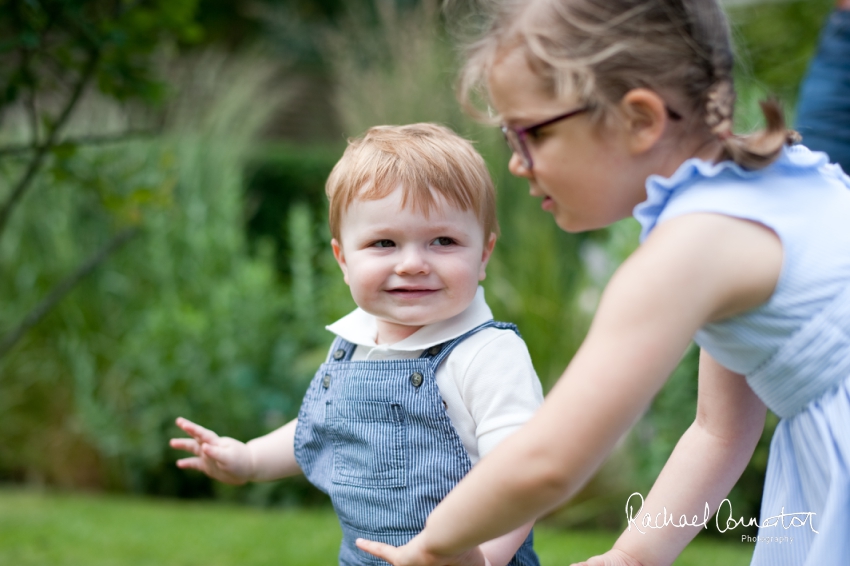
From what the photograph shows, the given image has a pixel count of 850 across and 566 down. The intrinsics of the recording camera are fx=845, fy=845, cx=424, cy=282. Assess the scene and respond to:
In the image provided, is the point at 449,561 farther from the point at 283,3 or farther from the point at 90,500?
the point at 283,3

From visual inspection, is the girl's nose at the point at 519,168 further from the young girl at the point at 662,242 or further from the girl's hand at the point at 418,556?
the girl's hand at the point at 418,556

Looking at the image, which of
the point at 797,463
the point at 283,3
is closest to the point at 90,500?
the point at 797,463

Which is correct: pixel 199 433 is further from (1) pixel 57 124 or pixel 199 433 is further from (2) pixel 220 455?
(1) pixel 57 124

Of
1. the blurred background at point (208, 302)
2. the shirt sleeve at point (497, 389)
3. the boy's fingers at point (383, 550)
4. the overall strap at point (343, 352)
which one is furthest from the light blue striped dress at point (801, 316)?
the blurred background at point (208, 302)

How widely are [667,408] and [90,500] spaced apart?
3262mm

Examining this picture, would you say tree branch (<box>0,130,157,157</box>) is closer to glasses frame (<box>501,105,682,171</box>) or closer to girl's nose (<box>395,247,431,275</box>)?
girl's nose (<box>395,247,431,275</box>)

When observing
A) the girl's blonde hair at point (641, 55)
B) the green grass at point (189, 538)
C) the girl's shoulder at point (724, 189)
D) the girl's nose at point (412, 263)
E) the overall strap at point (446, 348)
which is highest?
the girl's blonde hair at point (641, 55)

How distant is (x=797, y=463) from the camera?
1359 millimetres

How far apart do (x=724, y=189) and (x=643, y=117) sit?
0.15 metres

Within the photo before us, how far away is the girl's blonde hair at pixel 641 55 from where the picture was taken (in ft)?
3.90

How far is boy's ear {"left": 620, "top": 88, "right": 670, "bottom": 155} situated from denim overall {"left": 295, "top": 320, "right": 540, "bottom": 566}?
1.62 ft

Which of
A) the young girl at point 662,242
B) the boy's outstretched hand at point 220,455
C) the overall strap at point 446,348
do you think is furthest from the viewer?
the boy's outstretched hand at point 220,455

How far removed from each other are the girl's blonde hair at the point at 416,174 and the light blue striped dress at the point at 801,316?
1.44 feet

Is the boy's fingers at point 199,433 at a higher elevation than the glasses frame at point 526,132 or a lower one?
lower
